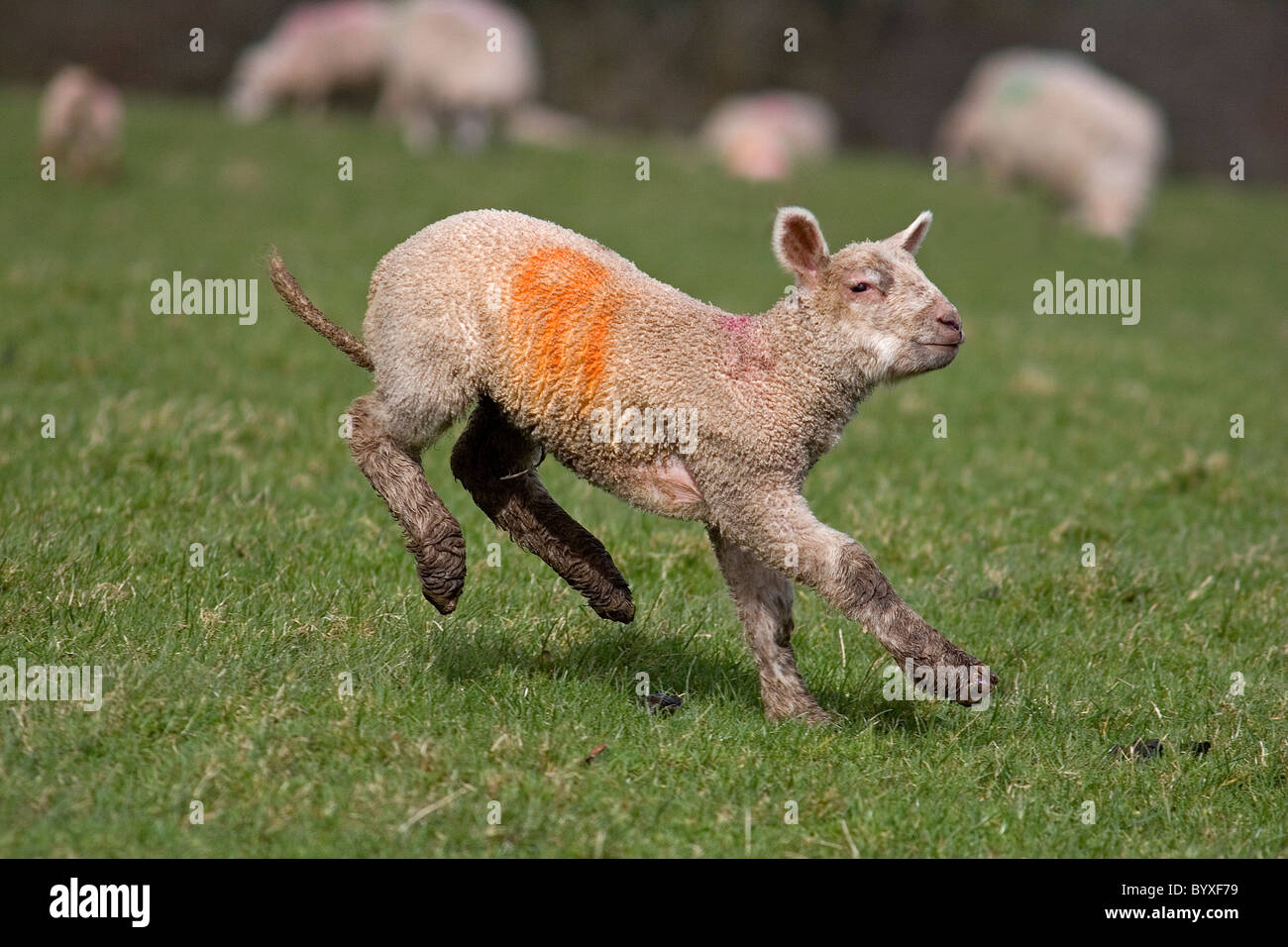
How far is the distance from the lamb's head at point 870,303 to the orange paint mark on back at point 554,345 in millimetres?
649

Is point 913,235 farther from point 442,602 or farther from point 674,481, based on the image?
point 442,602

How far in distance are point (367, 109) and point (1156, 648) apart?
22.0 meters

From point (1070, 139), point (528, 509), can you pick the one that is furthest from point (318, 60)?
point (528, 509)

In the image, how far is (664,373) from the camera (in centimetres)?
479

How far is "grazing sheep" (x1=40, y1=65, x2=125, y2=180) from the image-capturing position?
55.8 feet

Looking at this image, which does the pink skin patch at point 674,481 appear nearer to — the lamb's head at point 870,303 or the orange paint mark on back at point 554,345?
the orange paint mark on back at point 554,345

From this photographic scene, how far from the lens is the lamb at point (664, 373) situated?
4715 mm

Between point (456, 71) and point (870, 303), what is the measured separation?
17960 mm

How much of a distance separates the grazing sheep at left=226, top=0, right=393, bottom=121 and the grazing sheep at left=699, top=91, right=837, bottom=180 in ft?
18.6

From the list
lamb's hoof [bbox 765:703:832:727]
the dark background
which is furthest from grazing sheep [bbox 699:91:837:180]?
lamb's hoof [bbox 765:703:832:727]

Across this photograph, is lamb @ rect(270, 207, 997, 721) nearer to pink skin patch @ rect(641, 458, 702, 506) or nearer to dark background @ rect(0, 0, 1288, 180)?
pink skin patch @ rect(641, 458, 702, 506)

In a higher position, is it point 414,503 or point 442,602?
point 414,503

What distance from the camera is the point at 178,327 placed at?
996cm
